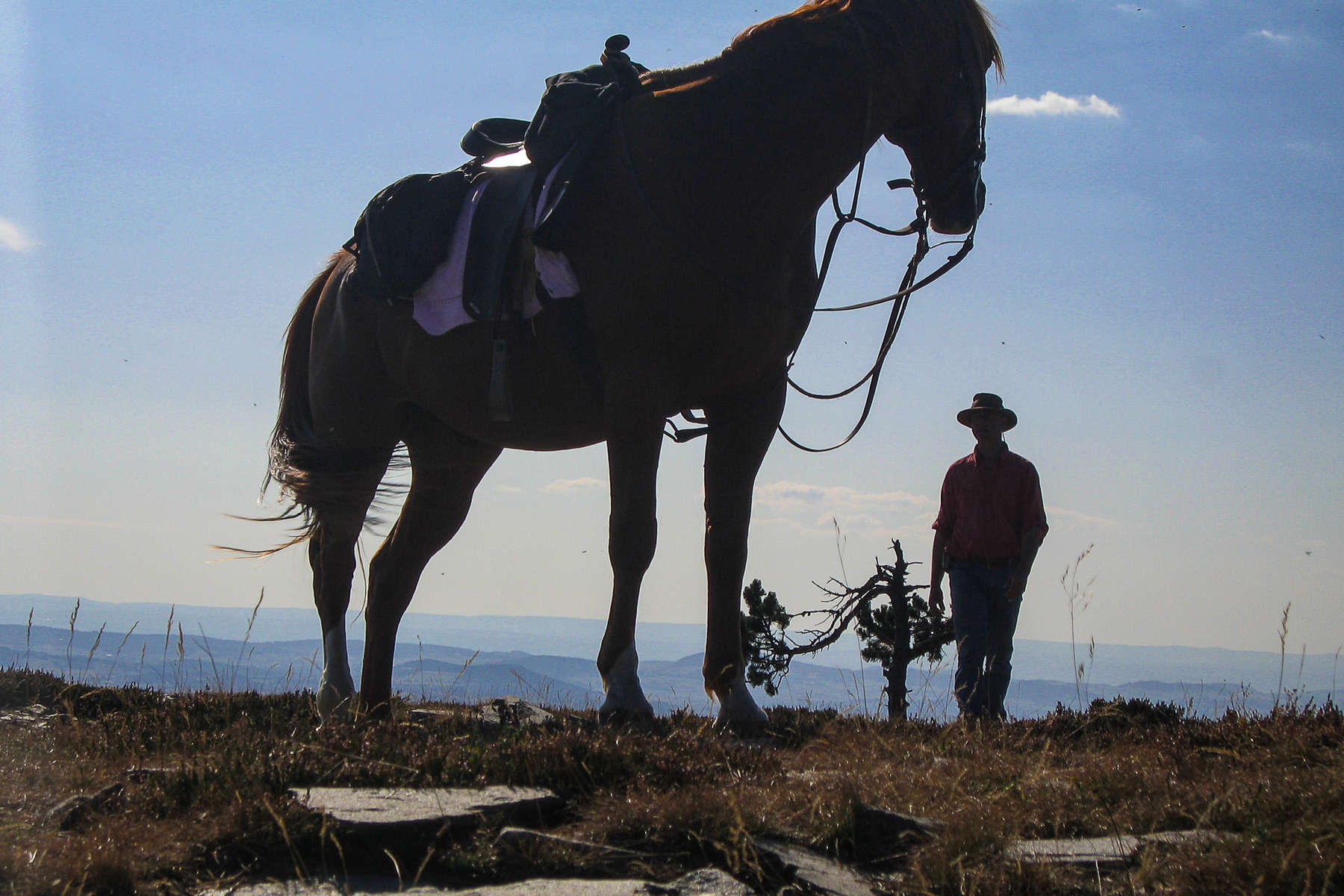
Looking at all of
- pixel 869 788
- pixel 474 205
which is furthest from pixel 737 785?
pixel 474 205

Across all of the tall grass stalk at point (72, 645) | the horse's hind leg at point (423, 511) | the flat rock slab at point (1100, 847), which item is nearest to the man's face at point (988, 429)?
the horse's hind leg at point (423, 511)

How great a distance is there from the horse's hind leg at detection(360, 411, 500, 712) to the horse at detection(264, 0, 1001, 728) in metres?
0.63

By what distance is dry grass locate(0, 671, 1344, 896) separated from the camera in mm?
2910

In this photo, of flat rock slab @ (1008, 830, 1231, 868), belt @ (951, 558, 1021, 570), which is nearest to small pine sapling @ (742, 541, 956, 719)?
belt @ (951, 558, 1021, 570)

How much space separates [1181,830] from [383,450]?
4.93 m

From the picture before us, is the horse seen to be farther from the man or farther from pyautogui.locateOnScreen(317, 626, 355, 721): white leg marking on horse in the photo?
the man

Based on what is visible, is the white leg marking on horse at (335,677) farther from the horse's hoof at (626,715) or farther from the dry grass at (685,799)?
the horse's hoof at (626,715)

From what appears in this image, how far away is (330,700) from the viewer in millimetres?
6422

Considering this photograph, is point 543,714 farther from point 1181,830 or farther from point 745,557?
point 1181,830

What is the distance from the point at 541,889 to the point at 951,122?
4041 millimetres

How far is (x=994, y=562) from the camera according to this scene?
25.3 feet

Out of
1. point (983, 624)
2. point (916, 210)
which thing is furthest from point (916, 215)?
point (983, 624)

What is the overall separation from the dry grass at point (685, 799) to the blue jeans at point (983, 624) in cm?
231

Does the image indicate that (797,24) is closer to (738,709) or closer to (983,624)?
(738,709)
